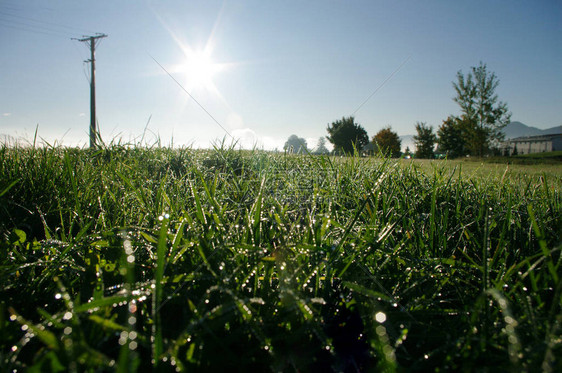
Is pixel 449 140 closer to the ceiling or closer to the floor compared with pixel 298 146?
closer to the ceiling

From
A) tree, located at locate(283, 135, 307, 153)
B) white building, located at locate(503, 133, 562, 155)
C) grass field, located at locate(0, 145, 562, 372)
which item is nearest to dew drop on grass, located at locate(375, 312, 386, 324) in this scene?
grass field, located at locate(0, 145, 562, 372)

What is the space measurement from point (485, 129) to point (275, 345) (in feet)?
116

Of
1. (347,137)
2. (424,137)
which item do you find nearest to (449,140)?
(424,137)

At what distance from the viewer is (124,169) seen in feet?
6.93

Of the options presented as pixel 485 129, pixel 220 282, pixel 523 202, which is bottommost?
pixel 220 282

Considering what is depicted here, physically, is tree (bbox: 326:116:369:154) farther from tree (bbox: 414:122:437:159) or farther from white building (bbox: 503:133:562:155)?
white building (bbox: 503:133:562:155)

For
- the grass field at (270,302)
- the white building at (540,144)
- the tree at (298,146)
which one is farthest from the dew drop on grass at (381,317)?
the white building at (540,144)

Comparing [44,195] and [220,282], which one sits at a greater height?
[44,195]

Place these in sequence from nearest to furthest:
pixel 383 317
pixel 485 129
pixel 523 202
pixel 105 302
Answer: pixel 105 302, pixel 383 317, pixel 523 202, pixel 485 129

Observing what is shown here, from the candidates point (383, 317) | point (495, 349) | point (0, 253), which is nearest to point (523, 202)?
point (495, 349)

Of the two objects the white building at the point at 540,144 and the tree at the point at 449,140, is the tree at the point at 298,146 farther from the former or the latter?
the white building at the point at 540,144

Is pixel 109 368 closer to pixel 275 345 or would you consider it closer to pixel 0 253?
pixel 275 345

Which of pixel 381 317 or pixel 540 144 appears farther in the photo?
pixel 540 144

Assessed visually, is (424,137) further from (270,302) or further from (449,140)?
(270,302)
